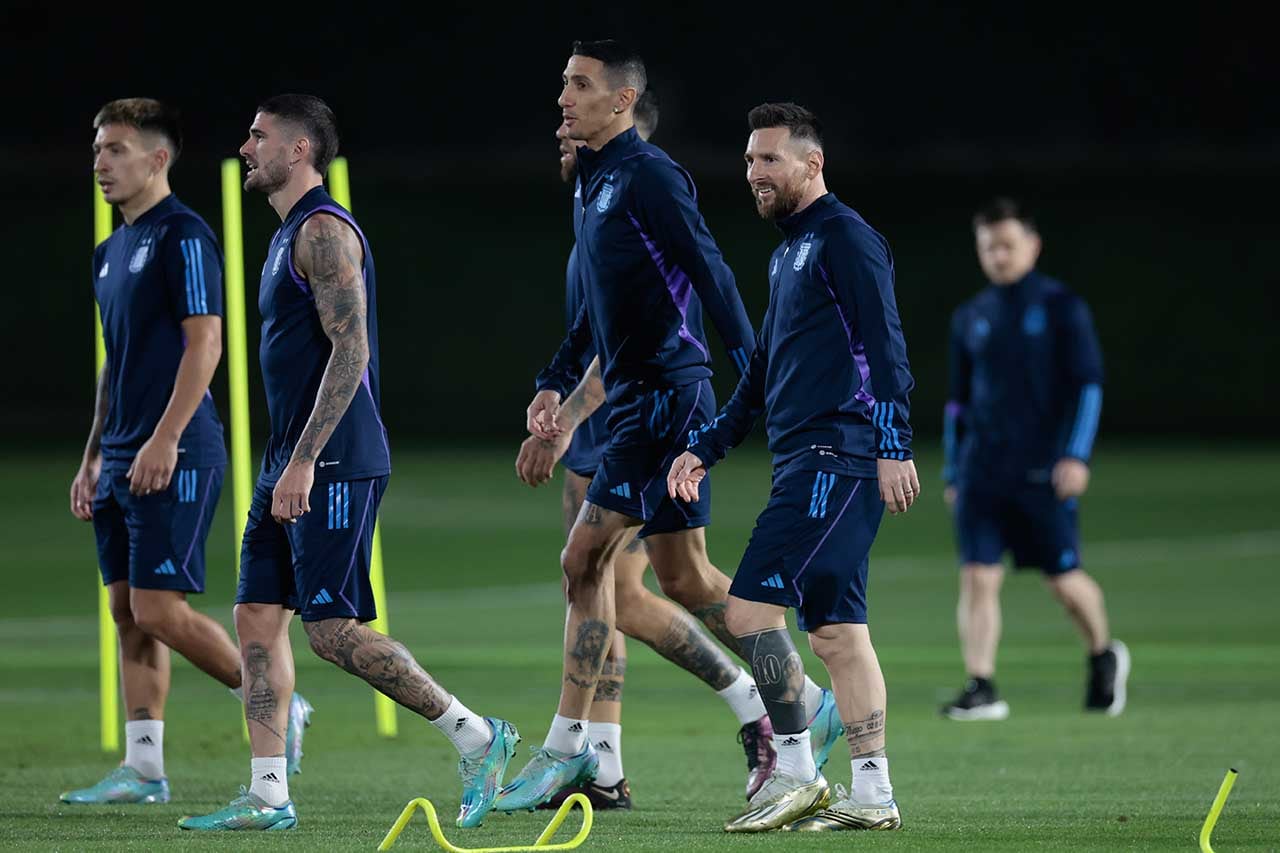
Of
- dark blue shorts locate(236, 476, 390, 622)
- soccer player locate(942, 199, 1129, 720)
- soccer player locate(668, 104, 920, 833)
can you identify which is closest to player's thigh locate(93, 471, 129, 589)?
dark blue shorts locate(236, 476, 390, 622)

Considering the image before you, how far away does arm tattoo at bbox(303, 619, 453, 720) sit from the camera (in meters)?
6.64

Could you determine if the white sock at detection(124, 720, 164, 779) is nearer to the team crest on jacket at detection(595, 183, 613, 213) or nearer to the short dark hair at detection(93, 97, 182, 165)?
the short dark hair at detection(93, 97, 182, 165)

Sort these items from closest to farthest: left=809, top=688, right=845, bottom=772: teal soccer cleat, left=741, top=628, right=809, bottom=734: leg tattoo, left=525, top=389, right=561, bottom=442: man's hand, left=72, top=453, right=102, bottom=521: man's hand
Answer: left=741, top=628, right=809, bottom=734: leg tattoo
left=809, top=688, right=845, bottom=772: teal soccer cleat
left=525, top=389, right=561, bottom=442: man's hand
left=72, top=453, right=102, bottom=521: man's hand

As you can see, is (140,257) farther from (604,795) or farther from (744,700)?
(744,700)

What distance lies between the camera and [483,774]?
6.69 m

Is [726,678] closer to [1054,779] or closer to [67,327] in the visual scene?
[1054,779]

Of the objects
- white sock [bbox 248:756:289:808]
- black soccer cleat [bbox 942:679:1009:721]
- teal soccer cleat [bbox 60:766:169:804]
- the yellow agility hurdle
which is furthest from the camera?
black soccer cleat [bbox 942:679:1009:721]

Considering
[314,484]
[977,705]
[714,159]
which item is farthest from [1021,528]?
[714,159]

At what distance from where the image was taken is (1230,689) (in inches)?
467

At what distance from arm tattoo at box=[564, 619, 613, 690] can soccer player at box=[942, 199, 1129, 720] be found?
460cm

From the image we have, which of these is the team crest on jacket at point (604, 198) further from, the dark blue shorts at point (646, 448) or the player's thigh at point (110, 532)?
the player's thigh at point (110, 532)

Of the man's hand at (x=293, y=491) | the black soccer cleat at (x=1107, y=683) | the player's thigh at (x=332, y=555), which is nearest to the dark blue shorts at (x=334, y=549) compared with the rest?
the player's thigh at (x=332, y=555)

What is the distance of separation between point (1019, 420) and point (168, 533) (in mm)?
5698

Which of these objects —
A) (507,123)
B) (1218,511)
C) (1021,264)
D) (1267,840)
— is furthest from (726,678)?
(507,123)
